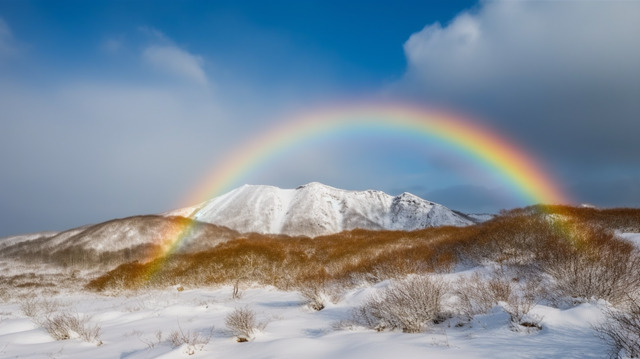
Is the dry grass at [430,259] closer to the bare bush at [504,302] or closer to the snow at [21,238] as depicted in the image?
the bare bush at [504,302]

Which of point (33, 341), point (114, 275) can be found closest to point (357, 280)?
point (33, 341)

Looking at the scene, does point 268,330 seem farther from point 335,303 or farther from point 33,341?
point 33,341

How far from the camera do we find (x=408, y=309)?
29.1 feet

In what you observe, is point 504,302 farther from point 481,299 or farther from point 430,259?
point 430,259

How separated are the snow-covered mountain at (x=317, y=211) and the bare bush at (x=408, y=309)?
82230 millimetres

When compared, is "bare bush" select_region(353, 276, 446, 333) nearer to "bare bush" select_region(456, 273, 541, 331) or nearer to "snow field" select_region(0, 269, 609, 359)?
"snow field" select_region(0, 269, 609, 359)

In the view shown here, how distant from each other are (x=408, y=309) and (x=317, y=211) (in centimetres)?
9697

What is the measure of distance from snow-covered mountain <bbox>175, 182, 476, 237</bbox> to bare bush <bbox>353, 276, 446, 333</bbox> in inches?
3237

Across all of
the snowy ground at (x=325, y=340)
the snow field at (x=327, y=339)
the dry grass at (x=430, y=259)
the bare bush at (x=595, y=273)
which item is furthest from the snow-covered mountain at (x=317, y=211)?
the bare bush at (x=595, y=273)

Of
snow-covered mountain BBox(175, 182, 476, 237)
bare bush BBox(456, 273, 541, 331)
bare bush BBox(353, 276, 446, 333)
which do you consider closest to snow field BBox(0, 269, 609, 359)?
bare bush BBox(456, 273, 541, 331)

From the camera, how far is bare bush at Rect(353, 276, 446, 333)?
8719mm

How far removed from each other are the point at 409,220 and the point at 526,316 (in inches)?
3660

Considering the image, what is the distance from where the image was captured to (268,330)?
10.1 metres

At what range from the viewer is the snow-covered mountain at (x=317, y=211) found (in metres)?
96.4
